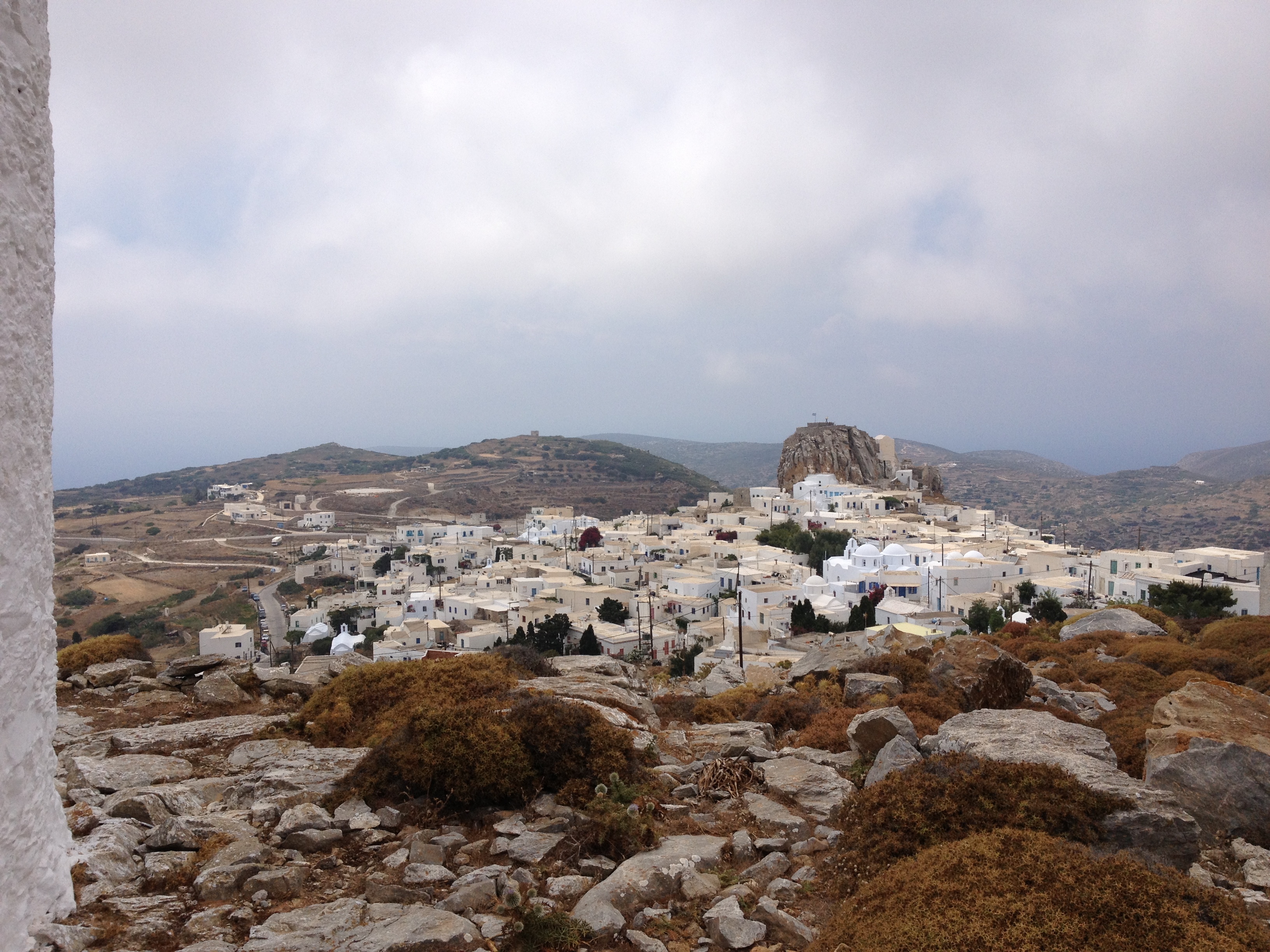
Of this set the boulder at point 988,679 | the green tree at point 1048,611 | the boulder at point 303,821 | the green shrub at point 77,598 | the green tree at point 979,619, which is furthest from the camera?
the green shrub at point 77,598

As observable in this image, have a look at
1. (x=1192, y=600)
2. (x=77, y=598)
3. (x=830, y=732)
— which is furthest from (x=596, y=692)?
(x=77, y=598)

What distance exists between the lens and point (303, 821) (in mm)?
5855

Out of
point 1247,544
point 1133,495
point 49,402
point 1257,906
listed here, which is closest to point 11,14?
point 49,402

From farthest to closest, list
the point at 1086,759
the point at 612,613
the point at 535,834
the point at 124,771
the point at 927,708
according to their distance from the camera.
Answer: the point at 612,613 < the point at 927,708 < the point at 124,771 < the point at 1086,759 < the point at 535,834

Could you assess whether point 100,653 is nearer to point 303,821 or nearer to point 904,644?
point 303,821

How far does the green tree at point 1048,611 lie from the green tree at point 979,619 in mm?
1836

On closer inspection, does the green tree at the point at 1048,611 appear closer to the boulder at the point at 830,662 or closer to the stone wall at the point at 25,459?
the boulder at the point at 830,662

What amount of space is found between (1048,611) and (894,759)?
29.3m

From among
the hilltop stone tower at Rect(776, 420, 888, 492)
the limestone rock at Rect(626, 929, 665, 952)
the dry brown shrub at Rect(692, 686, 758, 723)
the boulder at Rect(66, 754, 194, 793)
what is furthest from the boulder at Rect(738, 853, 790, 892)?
the hilltop stone tower at Rect(776, 420, 888, 492)

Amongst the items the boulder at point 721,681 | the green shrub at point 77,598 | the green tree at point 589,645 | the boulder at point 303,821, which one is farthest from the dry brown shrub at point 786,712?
the green shrub at point 77,598

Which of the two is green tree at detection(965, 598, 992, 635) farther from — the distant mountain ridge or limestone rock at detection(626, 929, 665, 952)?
the distant mountain ridge

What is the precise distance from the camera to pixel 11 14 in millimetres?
3012

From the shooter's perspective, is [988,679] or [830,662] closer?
[988,679]

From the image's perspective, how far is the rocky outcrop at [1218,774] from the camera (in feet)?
19.7
